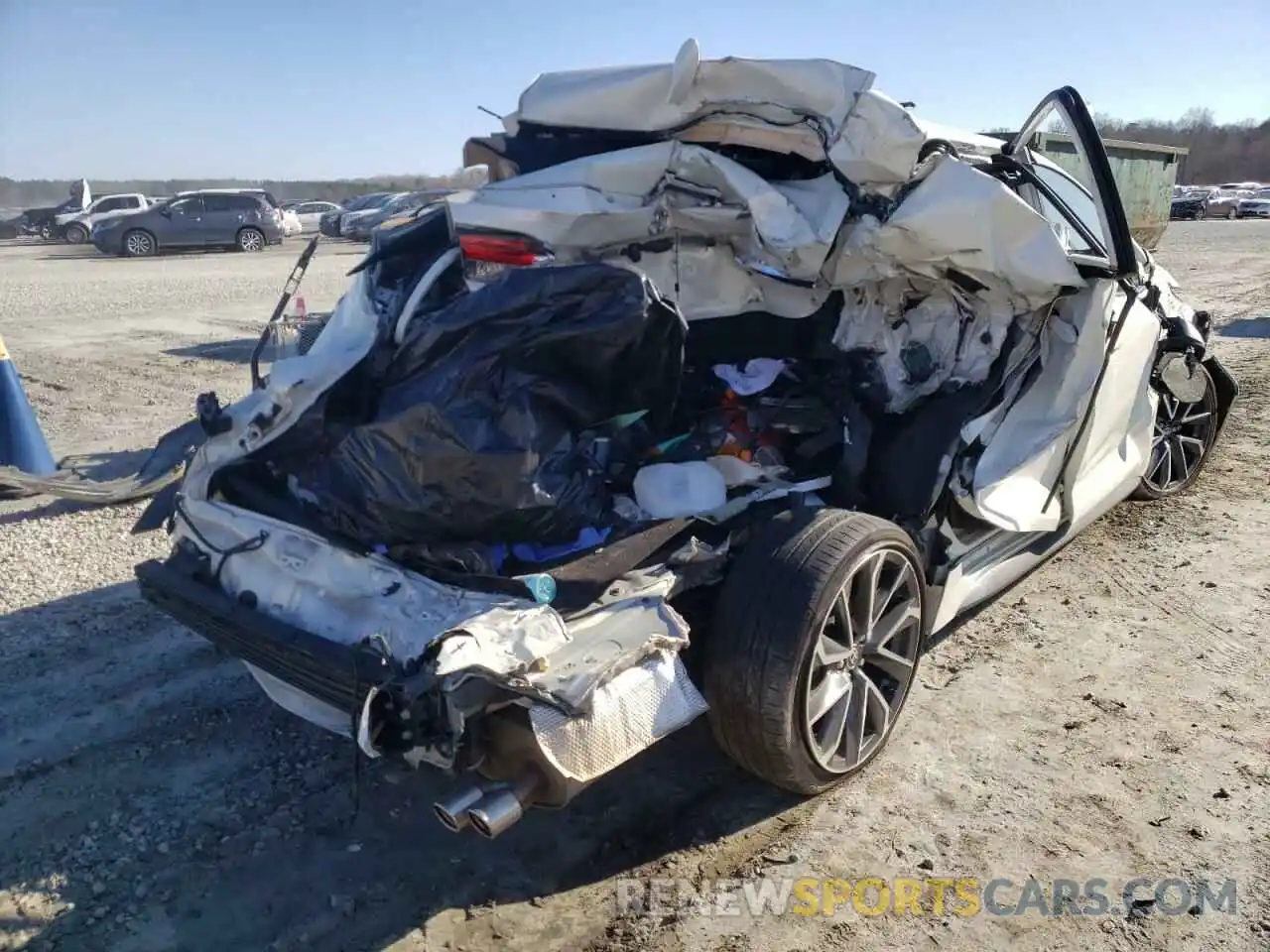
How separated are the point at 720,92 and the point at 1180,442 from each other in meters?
3.75

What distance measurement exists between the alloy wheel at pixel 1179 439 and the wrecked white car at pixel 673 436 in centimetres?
101

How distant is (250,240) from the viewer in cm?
2719

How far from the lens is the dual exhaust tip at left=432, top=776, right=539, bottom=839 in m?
2.25

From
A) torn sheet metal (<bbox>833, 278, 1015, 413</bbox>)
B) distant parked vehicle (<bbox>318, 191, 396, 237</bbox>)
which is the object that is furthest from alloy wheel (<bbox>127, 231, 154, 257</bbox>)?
torn sheet metal (<bbox>833, 278, 1015, 413</bbox>)

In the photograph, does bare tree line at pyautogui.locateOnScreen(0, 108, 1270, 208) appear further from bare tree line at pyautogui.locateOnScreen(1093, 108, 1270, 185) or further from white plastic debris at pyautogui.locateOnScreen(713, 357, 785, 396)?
white plastic debris at pyautogui.locateOnScreen(713, 357, 785, 396)

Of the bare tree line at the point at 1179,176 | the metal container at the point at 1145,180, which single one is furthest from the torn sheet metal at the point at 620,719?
the bare tree line at the point at 1179,176

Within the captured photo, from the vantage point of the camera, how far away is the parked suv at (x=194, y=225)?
A: 83.6 ft

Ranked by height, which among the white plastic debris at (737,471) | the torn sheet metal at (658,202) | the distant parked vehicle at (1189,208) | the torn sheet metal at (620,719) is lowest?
the torn sheet metal at (620,719)

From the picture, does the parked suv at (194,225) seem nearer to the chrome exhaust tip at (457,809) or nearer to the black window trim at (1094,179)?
the black window trim at (1094,179)

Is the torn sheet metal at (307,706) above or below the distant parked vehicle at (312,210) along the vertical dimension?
below

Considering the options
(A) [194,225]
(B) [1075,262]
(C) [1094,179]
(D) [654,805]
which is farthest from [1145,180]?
(A) [194,225]

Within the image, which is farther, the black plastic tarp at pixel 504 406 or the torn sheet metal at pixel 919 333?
the torn sheet metal at pixel 919 333

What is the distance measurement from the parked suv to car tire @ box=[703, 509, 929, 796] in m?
27.1

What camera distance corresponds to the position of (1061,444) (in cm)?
397
